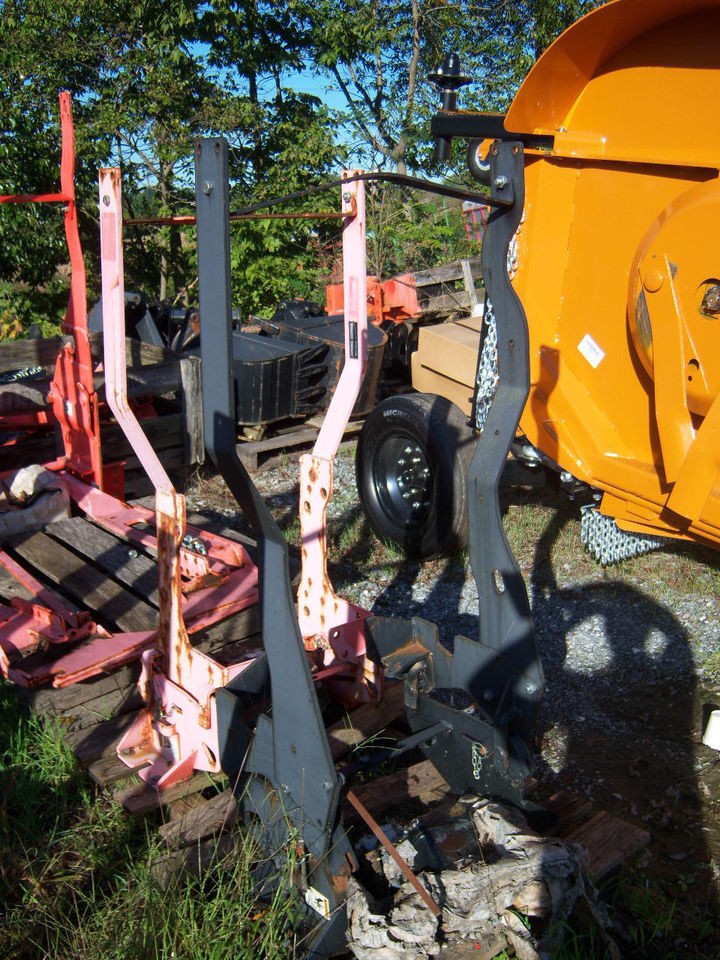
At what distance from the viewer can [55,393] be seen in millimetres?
4922

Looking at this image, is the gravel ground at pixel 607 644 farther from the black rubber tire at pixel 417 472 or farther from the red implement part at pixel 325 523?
the red implement part at pixel 325 523

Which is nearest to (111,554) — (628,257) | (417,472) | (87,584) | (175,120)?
(87,584)

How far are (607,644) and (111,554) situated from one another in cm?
240

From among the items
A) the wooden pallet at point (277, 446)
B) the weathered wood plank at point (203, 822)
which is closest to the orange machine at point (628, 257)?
the weathered wood plank at point (203, 822)

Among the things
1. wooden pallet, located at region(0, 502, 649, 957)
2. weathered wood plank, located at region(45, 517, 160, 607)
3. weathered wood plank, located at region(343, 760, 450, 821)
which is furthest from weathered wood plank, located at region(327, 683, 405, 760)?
weathered wood plank, located at region(45, 517, 160, 607)

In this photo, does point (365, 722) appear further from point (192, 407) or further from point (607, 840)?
point (192, 407)

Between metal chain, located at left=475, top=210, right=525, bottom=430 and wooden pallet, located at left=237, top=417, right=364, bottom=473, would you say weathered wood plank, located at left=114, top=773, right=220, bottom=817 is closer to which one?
metal chain, located at left=475, top=210, right=525, bottom=430

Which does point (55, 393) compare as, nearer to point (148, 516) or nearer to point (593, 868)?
point (148, 516)

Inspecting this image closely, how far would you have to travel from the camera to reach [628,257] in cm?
393

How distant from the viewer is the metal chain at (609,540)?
15.4 ft

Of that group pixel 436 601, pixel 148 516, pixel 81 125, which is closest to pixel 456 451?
pixel 436 601

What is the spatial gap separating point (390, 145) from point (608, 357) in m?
14.0

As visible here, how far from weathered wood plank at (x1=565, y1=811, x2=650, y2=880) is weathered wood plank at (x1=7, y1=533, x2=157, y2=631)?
6.40 ft

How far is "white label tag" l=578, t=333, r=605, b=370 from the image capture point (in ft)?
13.5
